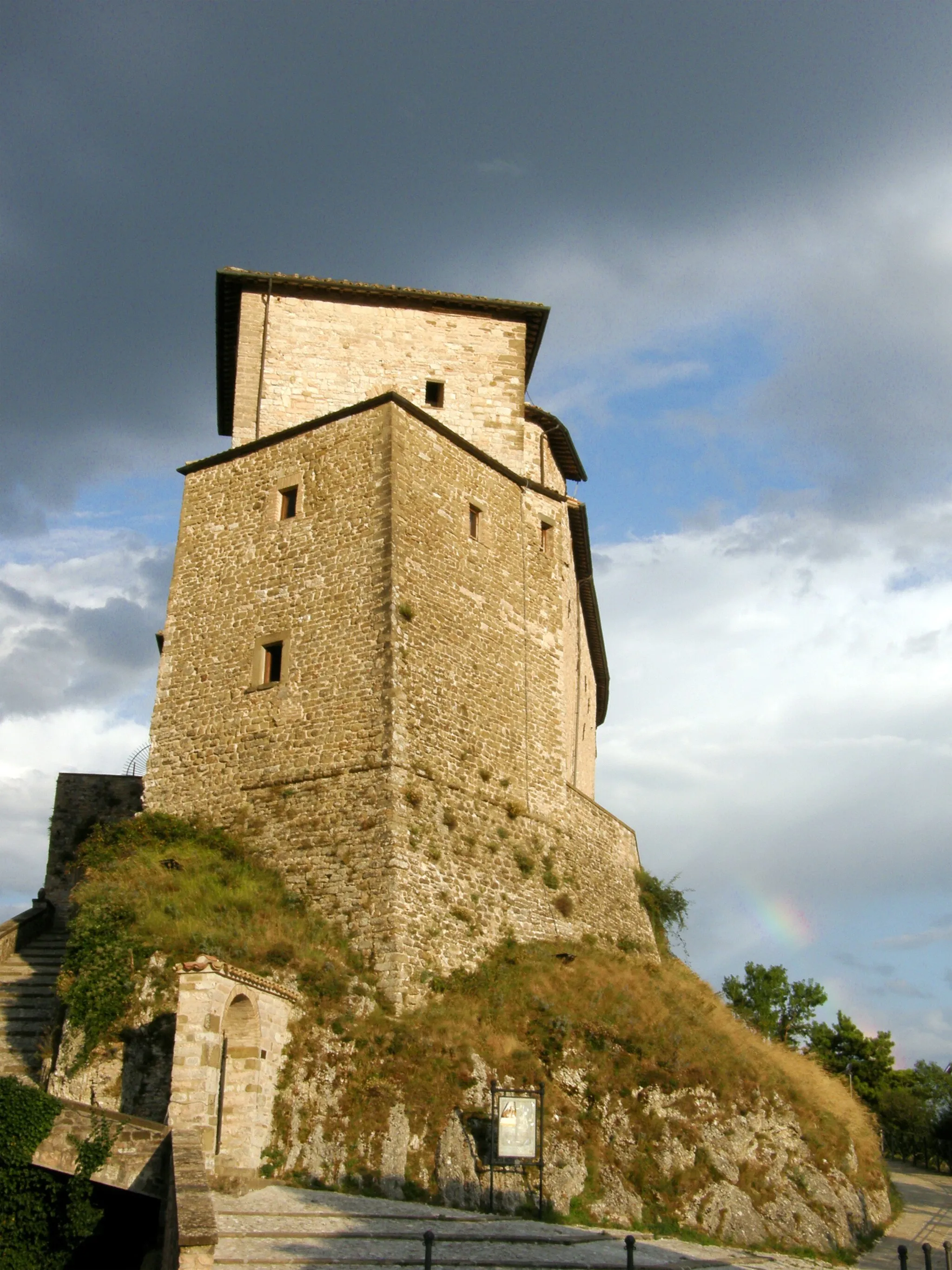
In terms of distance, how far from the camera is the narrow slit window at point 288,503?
23000mm

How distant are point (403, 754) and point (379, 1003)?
14.2 ft

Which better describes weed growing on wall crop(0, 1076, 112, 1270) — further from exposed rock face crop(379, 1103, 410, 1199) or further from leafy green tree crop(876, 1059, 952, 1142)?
leafy green tree crop(876, 1059, 952, 1142)

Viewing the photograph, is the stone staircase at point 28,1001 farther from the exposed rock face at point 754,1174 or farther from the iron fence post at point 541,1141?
the exposed rock face at point 754,1174

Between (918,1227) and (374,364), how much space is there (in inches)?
874

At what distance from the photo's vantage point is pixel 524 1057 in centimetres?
1692

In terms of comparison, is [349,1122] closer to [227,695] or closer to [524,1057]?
[524,1057]

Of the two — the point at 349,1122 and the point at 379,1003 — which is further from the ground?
the point at 379,1003

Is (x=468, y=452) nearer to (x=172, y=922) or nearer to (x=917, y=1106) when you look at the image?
(x=172, y=922)

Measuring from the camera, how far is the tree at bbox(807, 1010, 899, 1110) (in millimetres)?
56531

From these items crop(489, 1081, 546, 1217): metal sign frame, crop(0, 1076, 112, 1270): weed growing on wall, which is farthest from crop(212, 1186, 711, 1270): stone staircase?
crop(0, 1076, 112, 1270): weed growing on wall

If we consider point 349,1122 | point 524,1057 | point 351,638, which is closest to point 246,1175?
point 349,1122

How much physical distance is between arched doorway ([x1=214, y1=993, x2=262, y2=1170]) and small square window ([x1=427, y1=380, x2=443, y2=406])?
14.4 metres

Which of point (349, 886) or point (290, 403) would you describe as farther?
point (290, 403)

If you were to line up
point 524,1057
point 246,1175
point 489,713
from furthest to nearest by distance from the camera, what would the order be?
point 489,713 < point 524,1057 < point 246,1175
